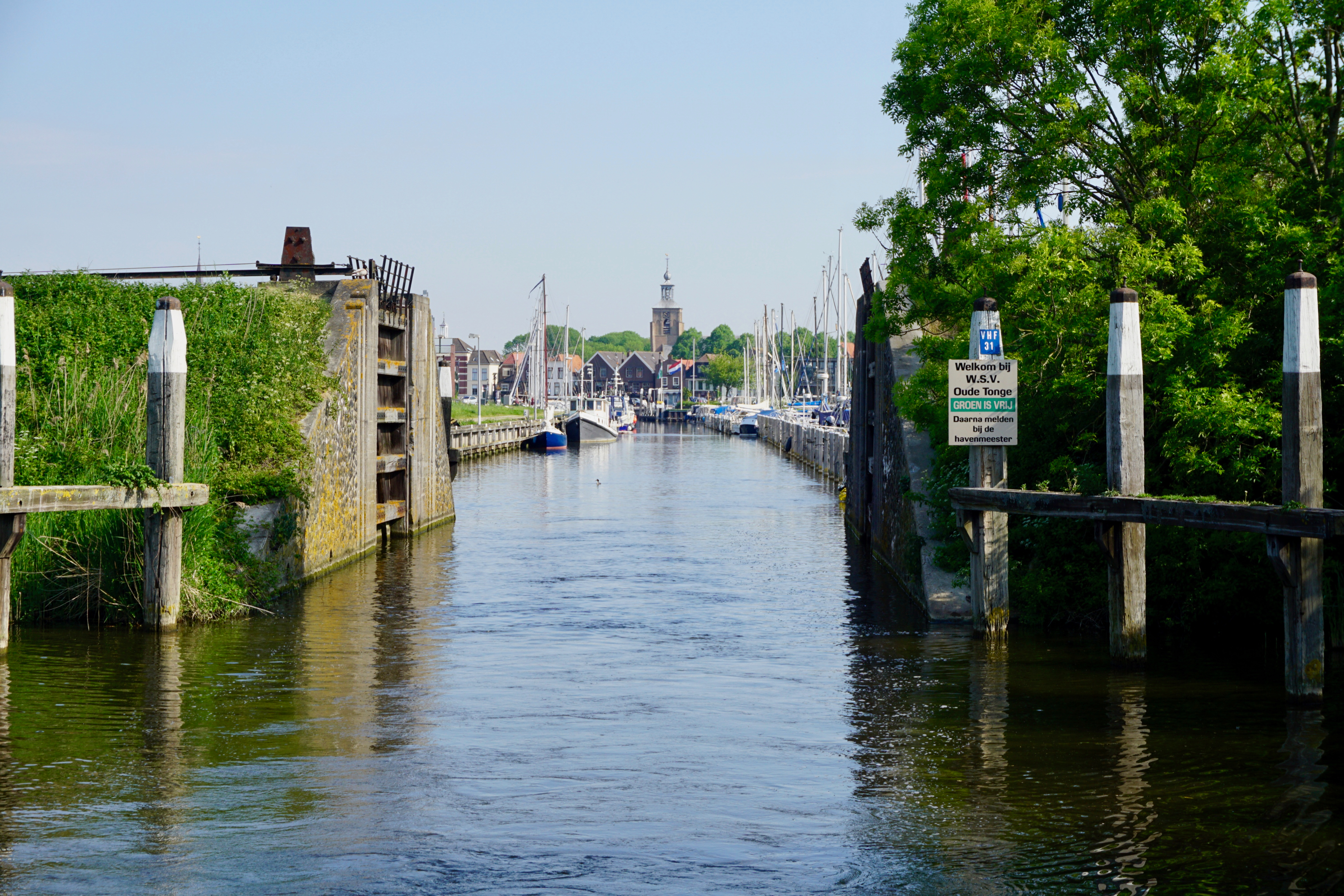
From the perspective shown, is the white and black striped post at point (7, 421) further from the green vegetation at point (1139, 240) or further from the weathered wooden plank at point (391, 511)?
the weathered wooden plank at point (391, 511)

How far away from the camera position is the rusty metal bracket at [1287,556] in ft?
41.0

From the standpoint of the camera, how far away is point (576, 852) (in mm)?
9070

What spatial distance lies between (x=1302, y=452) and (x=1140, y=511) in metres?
1.77

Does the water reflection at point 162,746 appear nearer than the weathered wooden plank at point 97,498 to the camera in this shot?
Yes

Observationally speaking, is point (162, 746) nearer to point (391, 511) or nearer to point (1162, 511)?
point (1162, 511)

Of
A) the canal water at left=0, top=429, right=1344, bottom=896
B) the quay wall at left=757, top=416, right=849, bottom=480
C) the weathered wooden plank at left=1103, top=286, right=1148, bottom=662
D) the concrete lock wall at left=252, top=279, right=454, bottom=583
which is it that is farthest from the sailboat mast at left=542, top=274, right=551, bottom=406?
the weathered wooden plank at left=1103, top=286, right=1148, bottom=662

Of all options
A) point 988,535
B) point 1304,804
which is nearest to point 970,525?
point 988,535

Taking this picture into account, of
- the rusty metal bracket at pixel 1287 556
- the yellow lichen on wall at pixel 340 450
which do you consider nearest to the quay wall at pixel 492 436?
the yellow lichen on wall at pixel 340 450

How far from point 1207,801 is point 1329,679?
5.44 metres

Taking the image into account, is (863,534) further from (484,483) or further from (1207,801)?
(484,483)

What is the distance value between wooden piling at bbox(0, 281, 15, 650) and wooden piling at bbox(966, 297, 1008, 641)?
1091 cm

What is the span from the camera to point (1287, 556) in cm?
1255

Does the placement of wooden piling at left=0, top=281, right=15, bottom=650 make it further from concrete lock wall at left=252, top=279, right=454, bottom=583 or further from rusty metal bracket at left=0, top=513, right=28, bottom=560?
concrete lock wall at left=252, top=279, right=454, bottom=583

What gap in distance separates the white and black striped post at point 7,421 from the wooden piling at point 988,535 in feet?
35.8
